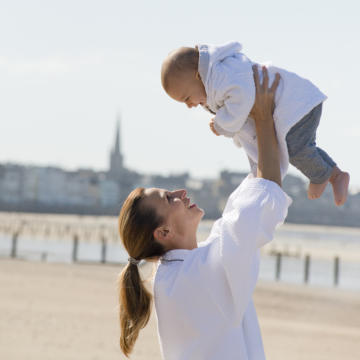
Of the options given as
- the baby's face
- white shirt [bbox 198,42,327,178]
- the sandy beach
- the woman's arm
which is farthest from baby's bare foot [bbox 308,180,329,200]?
the sandy beach

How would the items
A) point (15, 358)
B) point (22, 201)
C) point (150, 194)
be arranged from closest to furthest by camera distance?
point (150, 194)
point (15, 358)
point (22, 201)

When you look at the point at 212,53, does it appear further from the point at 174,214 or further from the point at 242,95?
the point at 174,214

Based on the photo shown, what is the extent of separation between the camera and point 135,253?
2.29 m

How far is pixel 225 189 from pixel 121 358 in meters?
110

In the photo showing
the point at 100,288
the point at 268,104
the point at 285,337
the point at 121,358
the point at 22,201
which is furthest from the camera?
the point at 22,201

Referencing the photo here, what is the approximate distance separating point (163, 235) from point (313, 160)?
0.53 meters

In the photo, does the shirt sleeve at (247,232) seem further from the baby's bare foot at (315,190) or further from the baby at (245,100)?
the baby's bare foot at (315,190)

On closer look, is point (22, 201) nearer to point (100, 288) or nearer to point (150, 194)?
point (100, 288)

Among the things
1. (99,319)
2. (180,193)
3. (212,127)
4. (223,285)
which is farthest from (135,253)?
(99,319)

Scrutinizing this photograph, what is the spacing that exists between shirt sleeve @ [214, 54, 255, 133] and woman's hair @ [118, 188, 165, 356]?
1.18ft

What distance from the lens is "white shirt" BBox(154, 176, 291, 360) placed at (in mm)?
1963

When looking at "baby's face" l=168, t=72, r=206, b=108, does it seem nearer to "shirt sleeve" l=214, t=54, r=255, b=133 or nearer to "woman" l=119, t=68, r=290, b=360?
"shirt sleeve" l=214, t=54, r=255, b=133

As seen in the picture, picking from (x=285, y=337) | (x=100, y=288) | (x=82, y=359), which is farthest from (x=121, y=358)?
(x=100, y=288)

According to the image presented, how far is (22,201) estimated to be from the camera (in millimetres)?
104062
